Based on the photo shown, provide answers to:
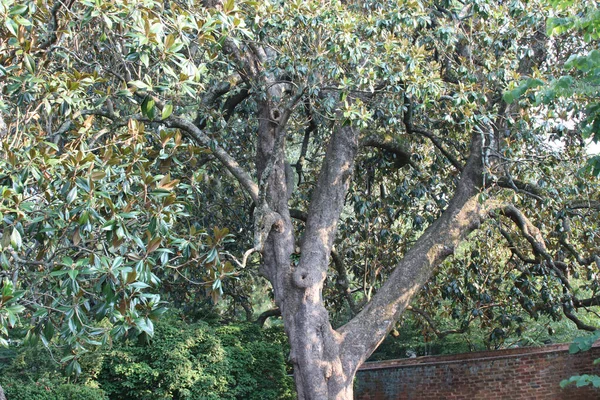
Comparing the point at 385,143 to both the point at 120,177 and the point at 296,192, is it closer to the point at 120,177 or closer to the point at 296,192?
the point at 296,192

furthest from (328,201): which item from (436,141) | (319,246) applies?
(436,141)

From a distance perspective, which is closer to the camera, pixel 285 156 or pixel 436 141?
pixel 285 156

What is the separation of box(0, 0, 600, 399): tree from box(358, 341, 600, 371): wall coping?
147 cm

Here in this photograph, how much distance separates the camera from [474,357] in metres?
13.0

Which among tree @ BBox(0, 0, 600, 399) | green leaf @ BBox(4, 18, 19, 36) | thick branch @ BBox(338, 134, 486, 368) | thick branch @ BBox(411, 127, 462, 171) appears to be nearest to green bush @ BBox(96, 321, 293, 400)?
tree @ BBox(0, 0, 600, 399)

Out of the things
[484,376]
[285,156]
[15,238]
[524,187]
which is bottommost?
[484,376]

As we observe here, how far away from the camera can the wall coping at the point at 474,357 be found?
40.0 ft

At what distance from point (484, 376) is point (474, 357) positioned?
1.59ft

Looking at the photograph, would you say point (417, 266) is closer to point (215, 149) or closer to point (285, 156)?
point (285, 156)

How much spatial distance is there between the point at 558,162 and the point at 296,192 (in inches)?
170

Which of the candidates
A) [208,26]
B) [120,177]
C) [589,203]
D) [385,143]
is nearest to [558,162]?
[589,203]

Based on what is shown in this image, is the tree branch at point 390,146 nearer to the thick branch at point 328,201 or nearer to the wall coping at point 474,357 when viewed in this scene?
the thick branch at point 328,201

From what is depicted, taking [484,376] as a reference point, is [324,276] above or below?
above

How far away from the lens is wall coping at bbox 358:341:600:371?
1220cm
